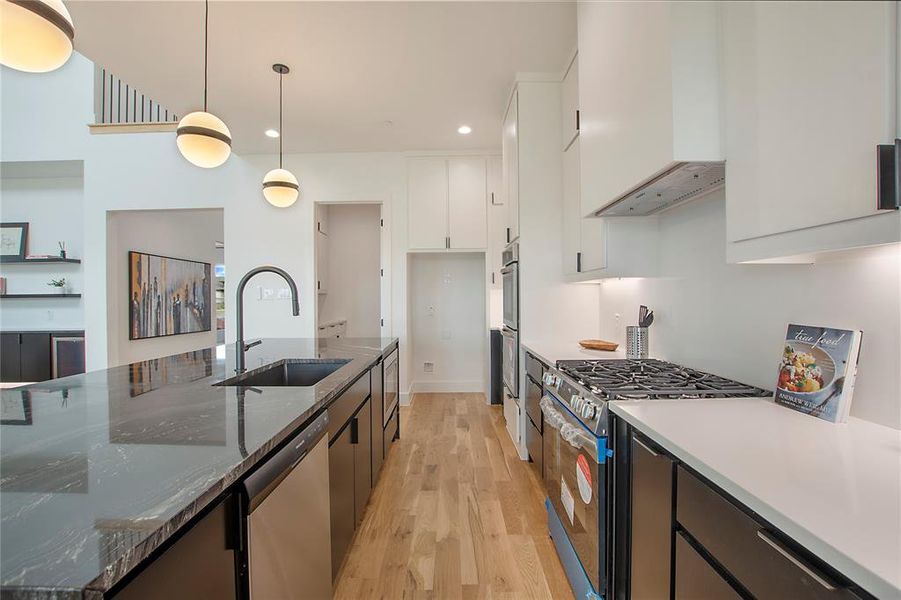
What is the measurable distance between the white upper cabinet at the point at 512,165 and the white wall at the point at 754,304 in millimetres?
1027

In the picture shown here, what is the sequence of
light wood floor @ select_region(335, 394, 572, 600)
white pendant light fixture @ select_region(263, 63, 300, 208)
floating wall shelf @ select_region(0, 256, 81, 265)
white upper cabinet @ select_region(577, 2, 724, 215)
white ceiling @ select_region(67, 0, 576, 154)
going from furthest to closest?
floating wall shelf @ select_region(0, 256, 81, 265), white pendant light fixture @ select_region(263, 63, 300, 208), white ceiling @ select_region(67, 0, 576, 154), light wood floor @ select_region(335, 394, 572, 600), white upper cabinet @ select_region(577, 2, 724, 215)

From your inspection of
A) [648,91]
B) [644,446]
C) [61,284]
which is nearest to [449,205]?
[648,91]

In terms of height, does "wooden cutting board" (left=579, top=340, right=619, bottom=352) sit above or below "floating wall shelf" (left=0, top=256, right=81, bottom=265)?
below

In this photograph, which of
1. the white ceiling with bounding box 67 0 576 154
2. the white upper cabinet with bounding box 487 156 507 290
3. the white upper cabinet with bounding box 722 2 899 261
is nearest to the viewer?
the white upper cabinet with bounding box 722 2 899 261

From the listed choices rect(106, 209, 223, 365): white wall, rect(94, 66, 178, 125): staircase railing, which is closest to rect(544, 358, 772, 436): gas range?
rect(106, 209, 223, 365): white wall

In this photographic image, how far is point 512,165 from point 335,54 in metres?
1.51

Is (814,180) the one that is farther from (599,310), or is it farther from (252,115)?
(252,115)

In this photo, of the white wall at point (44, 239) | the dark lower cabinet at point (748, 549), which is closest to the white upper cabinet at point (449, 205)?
the dark lower cabinet at point (748, 549)

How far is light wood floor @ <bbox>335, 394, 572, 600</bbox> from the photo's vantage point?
1.65 metres

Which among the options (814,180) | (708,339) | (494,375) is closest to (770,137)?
(814,180)

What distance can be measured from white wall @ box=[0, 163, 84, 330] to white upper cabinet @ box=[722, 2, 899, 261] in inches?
263

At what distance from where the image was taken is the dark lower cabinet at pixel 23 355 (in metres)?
4.79

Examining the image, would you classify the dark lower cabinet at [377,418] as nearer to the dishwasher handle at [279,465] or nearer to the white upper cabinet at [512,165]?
the dishwasher handle at [279,465]

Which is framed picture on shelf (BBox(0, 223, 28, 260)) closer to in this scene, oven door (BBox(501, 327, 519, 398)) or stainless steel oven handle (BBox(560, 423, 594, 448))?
oven door (BBox(501, 327, 519, 398))
